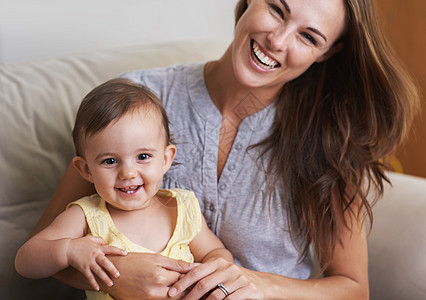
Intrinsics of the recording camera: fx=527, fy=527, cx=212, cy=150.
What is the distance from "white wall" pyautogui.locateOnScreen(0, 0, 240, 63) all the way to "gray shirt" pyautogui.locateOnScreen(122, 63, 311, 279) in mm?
519

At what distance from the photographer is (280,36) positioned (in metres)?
1.24

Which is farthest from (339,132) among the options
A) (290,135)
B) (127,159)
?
(127,159)

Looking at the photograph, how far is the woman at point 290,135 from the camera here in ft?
4.17

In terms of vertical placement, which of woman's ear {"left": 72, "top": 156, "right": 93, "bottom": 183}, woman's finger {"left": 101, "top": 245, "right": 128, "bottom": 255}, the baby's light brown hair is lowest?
woman's finger {"left": 101, "top": 245, "right": 128, "bottom": 255}

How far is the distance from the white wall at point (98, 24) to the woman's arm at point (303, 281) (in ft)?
3.35

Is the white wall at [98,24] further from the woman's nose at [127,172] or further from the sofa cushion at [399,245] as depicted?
the sofa cushion at [399,245]

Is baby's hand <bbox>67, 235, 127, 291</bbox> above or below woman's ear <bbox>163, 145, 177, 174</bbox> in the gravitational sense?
below

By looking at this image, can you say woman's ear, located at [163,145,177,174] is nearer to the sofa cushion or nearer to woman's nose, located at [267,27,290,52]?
woman's nose, located at [267,27,290,52]

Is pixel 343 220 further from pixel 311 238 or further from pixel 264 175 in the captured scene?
pixel 264 175

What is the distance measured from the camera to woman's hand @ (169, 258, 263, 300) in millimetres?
1057

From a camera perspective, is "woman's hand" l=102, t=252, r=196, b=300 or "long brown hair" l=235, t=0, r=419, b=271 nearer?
"woman's hand" l=102, t=252, r=196, b=300

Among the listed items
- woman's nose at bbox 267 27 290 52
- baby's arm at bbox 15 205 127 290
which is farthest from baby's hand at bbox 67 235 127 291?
woman's nose at bbox 267 27 290 52

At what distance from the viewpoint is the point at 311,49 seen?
1.29m

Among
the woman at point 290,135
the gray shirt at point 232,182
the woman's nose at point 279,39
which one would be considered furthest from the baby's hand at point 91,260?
the woman's nose at point 279,39
